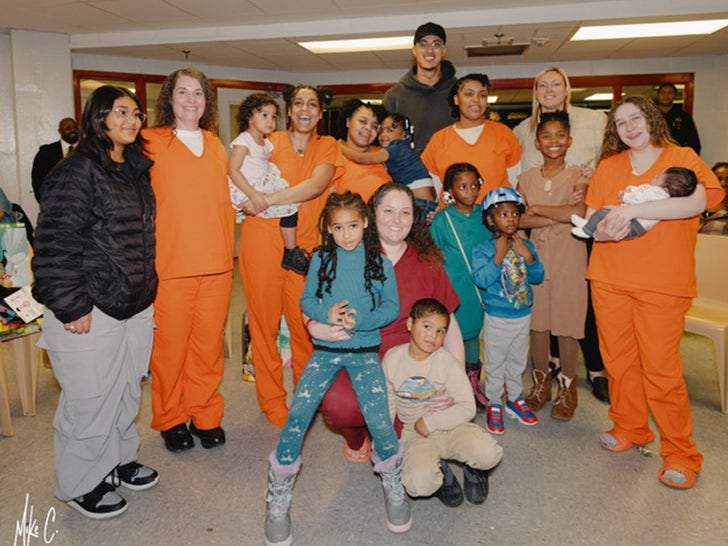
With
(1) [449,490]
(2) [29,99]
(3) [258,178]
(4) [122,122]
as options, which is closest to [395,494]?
(1) [449,490]

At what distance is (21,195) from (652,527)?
7.46m

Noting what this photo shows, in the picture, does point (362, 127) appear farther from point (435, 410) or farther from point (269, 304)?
point (435, 410)

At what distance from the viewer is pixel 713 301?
357 centimetres

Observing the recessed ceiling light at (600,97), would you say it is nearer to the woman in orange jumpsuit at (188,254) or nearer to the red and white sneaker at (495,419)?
the red and white sneaker at (495,419)

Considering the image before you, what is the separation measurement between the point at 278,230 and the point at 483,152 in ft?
3.72

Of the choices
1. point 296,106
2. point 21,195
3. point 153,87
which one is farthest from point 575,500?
point 153,87

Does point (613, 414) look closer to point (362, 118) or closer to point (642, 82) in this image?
point (362, 118)

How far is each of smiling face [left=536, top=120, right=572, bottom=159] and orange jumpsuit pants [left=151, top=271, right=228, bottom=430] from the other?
5.61 feet

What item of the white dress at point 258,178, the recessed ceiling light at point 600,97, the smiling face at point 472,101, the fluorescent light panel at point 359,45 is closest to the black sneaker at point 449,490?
the white dress at point 258,178

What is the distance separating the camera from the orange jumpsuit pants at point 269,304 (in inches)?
105

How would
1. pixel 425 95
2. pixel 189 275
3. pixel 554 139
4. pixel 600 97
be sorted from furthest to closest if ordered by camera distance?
pixel 600 97
pixel 425 95
pixel 554 139
pixel 189 275

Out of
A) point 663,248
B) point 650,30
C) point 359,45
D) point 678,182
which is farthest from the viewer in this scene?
point 359,45

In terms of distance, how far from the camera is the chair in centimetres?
303

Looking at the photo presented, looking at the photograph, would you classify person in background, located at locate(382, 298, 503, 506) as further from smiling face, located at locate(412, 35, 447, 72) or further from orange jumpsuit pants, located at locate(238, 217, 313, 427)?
smiling face, located at locate(412, 35, 447, 72)
